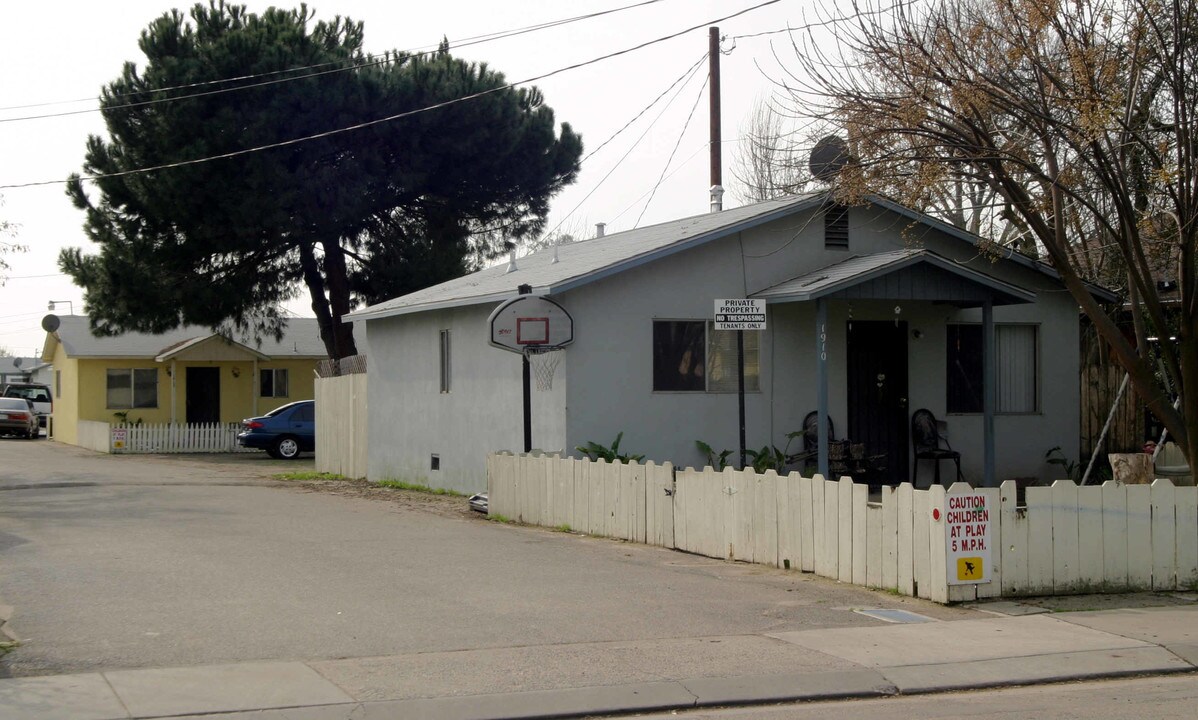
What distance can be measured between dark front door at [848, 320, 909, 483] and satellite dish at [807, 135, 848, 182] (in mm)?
3487

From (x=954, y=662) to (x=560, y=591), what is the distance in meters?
3.61

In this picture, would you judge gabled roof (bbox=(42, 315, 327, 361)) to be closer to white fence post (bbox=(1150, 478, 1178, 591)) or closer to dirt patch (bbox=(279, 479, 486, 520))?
dirt patch (bbox=(279, 479, 486, 520))

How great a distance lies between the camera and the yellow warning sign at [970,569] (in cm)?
1025

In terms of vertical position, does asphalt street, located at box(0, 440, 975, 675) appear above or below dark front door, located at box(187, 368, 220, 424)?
below

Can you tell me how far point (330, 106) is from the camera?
3203 centimetres

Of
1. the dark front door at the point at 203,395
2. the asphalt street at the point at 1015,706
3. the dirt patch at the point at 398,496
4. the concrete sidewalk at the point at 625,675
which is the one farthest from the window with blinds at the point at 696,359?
the dark front door at the point at 203,395

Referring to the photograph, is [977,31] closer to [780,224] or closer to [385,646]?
[780,224]

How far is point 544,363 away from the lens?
17.5 m

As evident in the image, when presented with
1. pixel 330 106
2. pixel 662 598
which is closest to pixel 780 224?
pixel 662 598

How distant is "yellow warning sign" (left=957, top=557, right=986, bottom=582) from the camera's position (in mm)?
10250

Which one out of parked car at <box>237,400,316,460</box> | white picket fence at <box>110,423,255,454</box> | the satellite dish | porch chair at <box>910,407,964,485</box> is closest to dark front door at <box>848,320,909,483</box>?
porch chair at <box>910,407,964,485</box>

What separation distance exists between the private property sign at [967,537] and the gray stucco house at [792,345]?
6.02 meters

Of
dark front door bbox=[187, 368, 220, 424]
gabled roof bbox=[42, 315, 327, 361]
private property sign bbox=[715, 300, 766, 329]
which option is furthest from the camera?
dark front door bbox=[187, 368, 220, 424]

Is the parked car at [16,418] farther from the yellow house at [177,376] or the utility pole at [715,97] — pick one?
the utility pole at [715,97]
